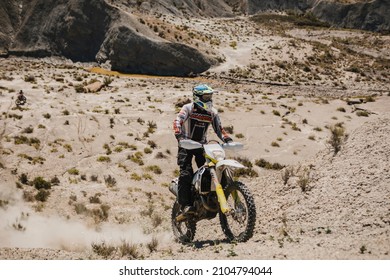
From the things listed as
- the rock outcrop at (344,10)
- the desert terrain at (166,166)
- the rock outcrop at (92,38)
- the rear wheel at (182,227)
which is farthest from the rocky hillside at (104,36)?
the rear wheel at (182,227)

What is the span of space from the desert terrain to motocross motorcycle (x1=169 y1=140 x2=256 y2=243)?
401 millimetres

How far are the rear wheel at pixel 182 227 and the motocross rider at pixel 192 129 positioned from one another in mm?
598

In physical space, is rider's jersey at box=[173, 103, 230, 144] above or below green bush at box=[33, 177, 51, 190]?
above

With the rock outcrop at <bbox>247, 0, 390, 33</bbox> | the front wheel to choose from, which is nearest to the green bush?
the front wheel

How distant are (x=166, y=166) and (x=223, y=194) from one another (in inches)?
605

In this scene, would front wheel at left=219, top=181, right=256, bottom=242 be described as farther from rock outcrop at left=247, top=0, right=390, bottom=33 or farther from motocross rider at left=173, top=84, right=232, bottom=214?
rock outcrop at left=247, top=0, right=390, bottom=33

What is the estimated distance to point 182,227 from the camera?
10445mm

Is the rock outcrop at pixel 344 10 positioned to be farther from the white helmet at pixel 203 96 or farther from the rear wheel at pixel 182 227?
the white helmet at pixel 203 96

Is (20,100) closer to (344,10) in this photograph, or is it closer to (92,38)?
(92,38)

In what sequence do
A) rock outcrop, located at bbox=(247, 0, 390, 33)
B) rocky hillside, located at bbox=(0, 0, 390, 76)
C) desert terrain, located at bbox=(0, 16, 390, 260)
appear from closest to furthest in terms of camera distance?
desert terrain, located at bbox=(0, 16, 390, 260) → rocky hillside, located at bbox=(0, 0, 390, 76) → rock outcrop, located at bbox=(247, 0, 390, 33)

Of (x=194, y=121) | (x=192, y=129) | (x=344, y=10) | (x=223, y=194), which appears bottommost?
(x=223, y=194)

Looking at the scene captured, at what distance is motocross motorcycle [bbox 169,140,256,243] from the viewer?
26.1ft

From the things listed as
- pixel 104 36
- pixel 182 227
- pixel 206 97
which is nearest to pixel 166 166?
pixel 182 227

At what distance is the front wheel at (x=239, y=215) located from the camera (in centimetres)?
786
